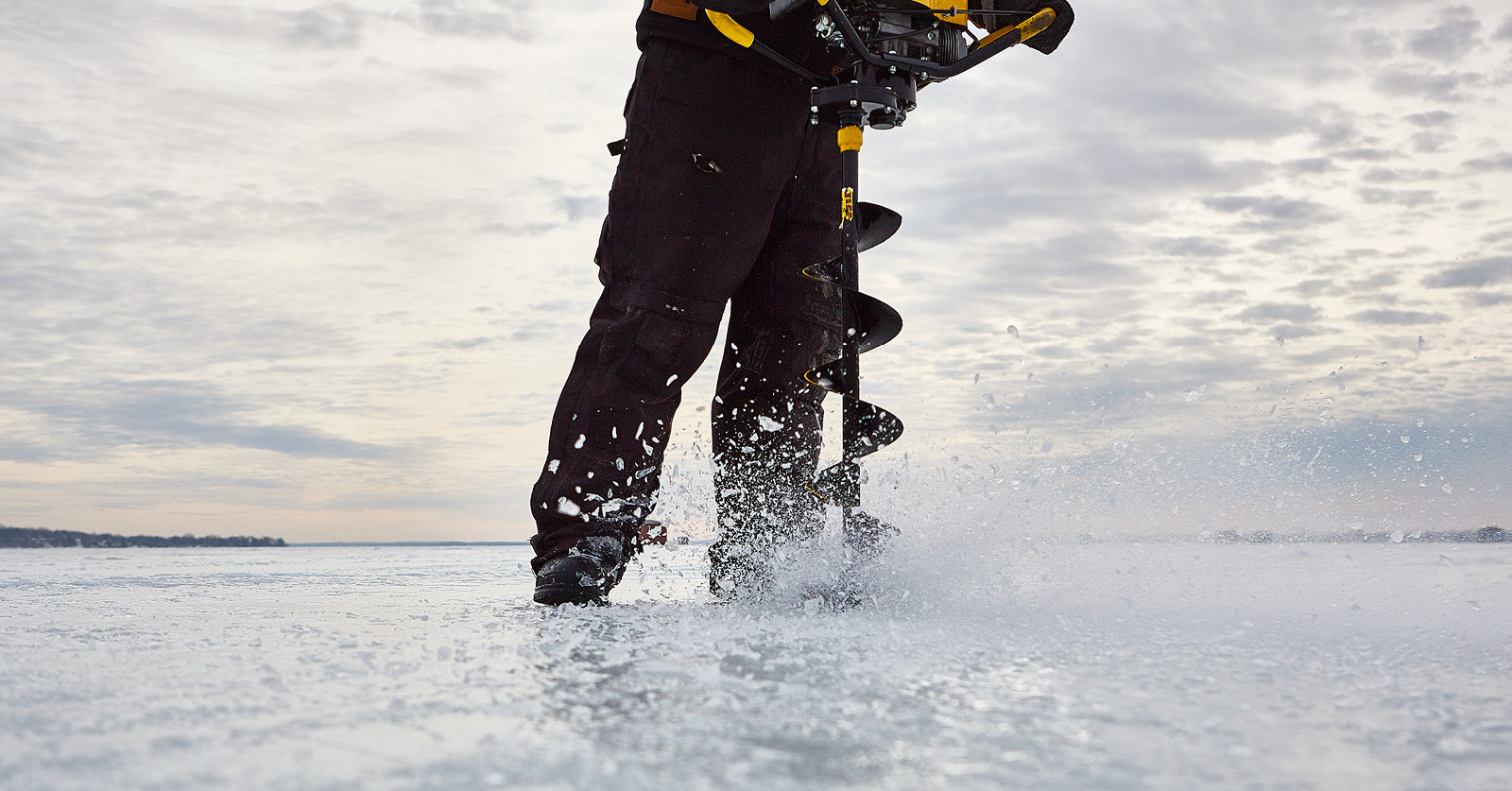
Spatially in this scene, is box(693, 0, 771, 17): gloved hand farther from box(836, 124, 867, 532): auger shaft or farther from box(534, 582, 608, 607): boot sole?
box(534, 582, 608, 607): boot sole

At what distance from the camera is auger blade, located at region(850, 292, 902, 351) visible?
7.68 ft

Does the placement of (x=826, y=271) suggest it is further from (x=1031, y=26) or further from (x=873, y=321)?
(x=1031, y=26)

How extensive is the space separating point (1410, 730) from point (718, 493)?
5.54 feet

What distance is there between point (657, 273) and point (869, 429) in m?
0.61

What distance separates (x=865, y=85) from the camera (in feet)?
6.63

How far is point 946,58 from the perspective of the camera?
2121mm

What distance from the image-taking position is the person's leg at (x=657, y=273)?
220cm

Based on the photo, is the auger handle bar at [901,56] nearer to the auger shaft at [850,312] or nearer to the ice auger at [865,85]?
the ice auger at [865,85]

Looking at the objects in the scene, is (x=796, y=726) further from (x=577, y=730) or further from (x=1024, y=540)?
(x=1024, y=540)

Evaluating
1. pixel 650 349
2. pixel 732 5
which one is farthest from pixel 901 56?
pixel 650 349

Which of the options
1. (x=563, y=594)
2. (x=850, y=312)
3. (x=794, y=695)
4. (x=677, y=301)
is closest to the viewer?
(x=794, y=695)

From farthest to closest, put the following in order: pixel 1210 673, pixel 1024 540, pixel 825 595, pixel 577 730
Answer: pixel 1024 540
pixel 825 595
pixel 1210 673
pixel 577 730

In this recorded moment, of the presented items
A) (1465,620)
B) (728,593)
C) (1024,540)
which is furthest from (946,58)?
(1465,620)

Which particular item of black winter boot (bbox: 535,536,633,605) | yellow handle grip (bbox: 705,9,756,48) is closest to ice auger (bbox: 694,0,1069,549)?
yellow handle grip (bbox: 705,9,756,48)
